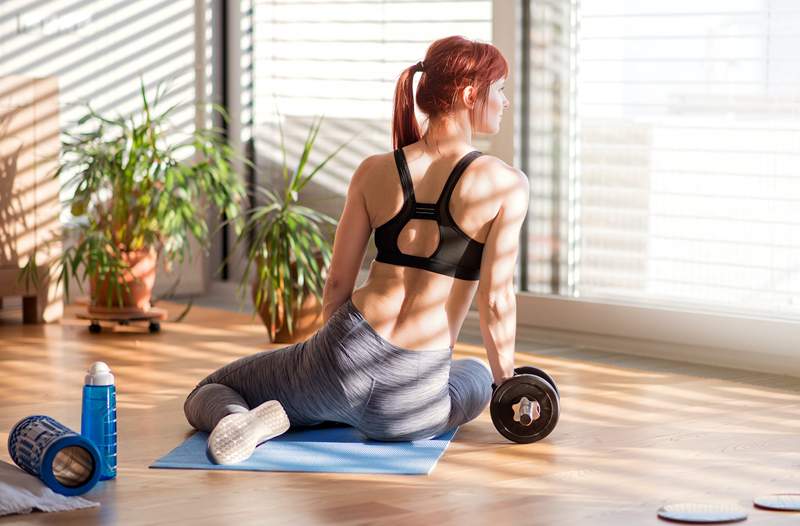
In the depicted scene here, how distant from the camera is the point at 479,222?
3115 mm

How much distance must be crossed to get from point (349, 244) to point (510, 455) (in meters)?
0.62

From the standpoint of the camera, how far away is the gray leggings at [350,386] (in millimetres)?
3047

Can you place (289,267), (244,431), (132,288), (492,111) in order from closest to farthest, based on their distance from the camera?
(244,431)
(492,111)
(289,267)
(132,288)

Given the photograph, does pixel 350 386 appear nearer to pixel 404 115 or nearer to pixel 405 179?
pixel 405 179

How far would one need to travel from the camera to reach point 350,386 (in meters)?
3.04

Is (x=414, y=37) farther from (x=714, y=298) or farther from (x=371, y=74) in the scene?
(x=714, y=298)

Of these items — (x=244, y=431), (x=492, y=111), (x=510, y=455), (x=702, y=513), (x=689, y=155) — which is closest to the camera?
(x=702, y=513)

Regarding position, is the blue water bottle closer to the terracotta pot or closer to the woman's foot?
the woman's foot

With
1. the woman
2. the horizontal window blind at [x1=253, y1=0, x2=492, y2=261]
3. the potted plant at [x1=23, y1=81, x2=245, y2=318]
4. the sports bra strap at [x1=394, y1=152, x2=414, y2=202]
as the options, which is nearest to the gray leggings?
the woman

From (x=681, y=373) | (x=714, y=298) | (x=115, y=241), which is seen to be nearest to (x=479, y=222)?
(x=681, y=373)

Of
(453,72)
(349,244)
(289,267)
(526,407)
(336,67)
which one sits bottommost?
(526,407)

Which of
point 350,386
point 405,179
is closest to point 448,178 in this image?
point 405,179

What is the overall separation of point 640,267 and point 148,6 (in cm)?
264

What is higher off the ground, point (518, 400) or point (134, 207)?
point (134, 207)
